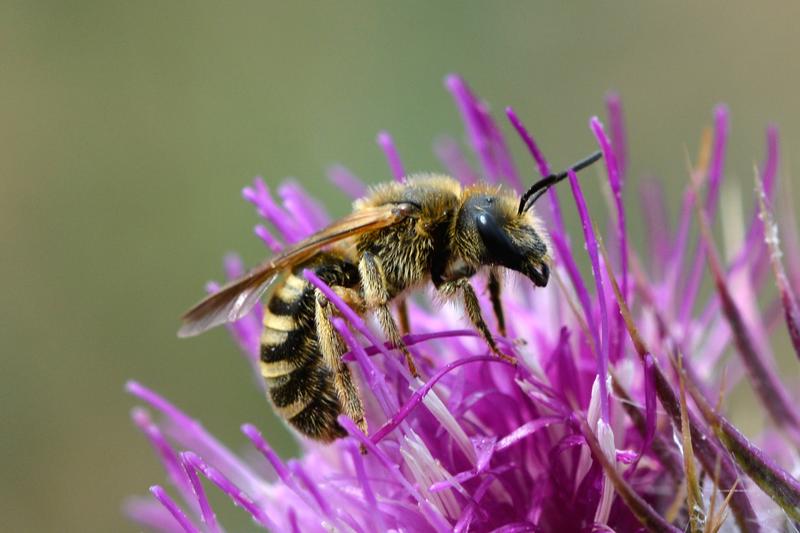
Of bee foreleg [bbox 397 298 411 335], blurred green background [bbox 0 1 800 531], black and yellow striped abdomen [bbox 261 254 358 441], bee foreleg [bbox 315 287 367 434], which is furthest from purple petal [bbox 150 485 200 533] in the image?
blurred green background [bbox 0 1 800 531]

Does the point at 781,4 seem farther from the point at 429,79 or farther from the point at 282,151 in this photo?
the point at 282,151

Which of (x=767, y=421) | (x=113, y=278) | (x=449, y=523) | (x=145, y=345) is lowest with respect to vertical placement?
(x=767, y=421)

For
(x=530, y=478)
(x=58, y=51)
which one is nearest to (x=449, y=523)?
(x=530, y=478)

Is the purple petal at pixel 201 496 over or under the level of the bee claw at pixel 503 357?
over

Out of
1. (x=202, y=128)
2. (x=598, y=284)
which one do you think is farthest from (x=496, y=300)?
(x=202, y=128)

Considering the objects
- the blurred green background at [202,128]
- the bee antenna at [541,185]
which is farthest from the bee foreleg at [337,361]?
the blurred green background at [202,128]

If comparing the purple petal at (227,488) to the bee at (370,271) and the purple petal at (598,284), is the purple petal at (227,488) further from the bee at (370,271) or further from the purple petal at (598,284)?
the purple petal at (598,284)

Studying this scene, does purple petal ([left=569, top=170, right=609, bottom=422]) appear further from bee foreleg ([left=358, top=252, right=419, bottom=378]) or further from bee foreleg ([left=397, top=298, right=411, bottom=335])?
bee foreleg ([left=397, top=298, right=411, bottom=335])
